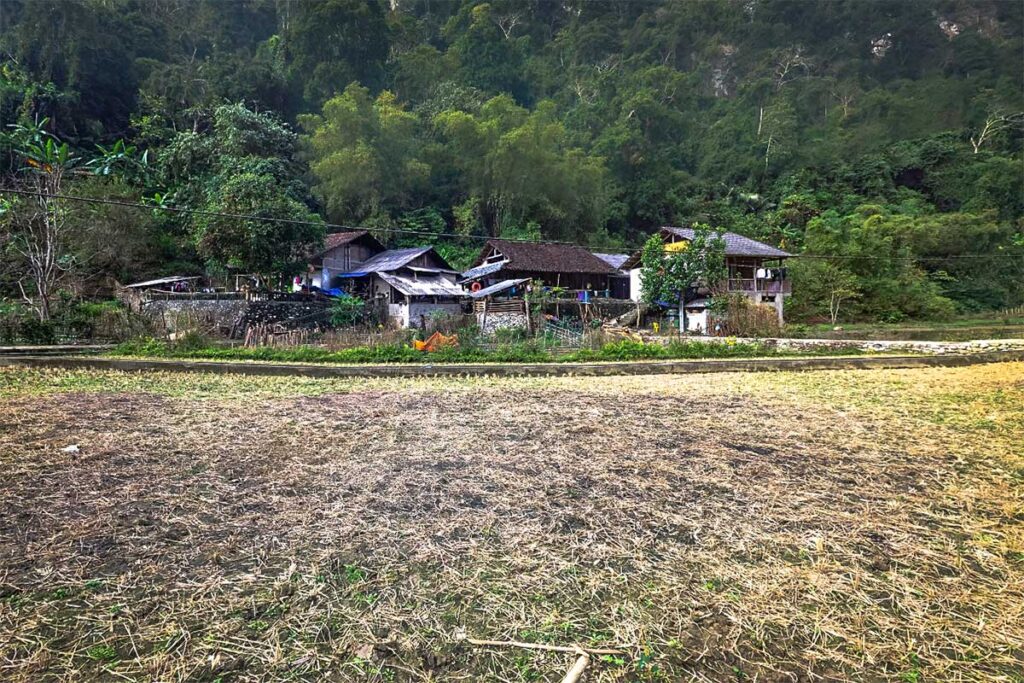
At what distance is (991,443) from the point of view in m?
4.26

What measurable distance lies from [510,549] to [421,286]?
23.1m

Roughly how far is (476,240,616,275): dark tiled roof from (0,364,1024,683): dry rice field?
70.9ft

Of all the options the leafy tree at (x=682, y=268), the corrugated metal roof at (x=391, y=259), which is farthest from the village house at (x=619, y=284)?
the corrugated metal roof at (x=391, y=259)

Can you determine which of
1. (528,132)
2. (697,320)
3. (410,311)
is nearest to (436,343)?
(410,311)

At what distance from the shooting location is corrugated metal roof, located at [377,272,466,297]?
23.9m

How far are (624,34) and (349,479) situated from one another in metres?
72.2

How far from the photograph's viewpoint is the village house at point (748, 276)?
22984mm

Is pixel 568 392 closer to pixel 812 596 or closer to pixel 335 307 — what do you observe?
pixel 812 596

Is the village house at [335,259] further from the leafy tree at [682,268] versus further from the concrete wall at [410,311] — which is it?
the leafy tree at [682,268]

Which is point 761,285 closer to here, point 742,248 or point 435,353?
point 742,248

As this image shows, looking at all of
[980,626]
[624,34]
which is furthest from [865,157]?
[980,626]

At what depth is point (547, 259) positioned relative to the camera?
27469 millimetres

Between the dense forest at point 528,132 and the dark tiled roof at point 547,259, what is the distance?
553 cm

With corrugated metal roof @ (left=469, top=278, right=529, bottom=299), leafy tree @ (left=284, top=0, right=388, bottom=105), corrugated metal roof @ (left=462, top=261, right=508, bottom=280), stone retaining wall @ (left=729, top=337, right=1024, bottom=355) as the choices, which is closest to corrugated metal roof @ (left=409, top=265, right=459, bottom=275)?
corrugated metal roof @ (left=462, top=261, right=508, bottom=280)
